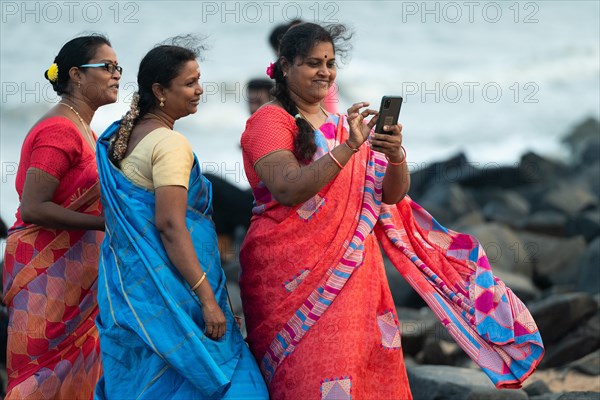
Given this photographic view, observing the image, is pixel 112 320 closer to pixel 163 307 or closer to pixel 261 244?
pixel 163 307

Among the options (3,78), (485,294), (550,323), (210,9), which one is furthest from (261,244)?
(210,9)

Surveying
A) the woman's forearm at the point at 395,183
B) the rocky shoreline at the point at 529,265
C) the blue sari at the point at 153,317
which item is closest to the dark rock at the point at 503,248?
the rocky shoreline at the point at 529,265

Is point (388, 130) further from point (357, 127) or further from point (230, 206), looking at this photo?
point (230, 206)

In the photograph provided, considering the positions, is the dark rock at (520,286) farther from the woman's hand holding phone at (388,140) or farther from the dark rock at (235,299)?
the woman's hand holding phone at (388,140)

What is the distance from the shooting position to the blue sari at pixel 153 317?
3412 millimetres

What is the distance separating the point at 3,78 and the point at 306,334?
17.5m

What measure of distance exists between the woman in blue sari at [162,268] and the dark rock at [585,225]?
23.2ft

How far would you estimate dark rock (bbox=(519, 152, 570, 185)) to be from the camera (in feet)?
46.2

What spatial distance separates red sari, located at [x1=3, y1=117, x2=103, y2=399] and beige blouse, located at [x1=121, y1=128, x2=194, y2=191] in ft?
1.86

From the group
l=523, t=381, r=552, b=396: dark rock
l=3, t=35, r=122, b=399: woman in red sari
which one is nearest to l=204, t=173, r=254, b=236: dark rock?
l=523, t=381, r=552, b=396: dark rock

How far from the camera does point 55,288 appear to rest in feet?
13.4

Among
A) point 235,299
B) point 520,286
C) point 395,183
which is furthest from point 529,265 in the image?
point 395,183

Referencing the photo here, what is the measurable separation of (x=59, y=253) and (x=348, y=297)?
1276 millimetres

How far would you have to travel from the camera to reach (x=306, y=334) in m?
3.61
